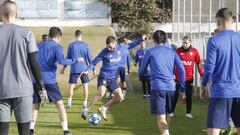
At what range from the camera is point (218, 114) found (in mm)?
7367

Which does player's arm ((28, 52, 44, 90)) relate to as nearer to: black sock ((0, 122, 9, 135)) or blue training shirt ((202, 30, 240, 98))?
black sock ((0, 122, 9, 135))

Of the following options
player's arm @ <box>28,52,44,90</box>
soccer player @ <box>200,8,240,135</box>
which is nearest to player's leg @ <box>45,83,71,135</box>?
player's arm @ <box>28,52,44,90</box>

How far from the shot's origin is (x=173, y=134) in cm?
1159

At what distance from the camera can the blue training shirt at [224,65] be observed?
7.39m

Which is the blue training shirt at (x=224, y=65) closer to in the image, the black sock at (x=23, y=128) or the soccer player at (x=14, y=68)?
the soccer player at (x=14, y=68)

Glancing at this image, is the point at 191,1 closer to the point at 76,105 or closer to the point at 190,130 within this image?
the point at 76,105

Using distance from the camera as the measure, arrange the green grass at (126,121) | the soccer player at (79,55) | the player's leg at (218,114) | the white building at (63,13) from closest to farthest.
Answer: the player's leg at (218,114), the green grass at (126,121), the soccer player at (79,55), the white building at (63,13)

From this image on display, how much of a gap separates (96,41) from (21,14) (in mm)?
9468

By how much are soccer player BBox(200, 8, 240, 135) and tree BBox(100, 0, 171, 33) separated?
Result: 39.1m

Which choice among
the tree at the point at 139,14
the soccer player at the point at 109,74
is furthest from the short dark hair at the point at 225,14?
the tree at the point at 139,14

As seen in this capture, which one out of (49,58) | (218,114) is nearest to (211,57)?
(218,114)

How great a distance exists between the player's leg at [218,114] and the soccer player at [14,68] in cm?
232

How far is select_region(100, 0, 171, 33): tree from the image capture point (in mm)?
46781

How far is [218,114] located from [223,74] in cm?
53
